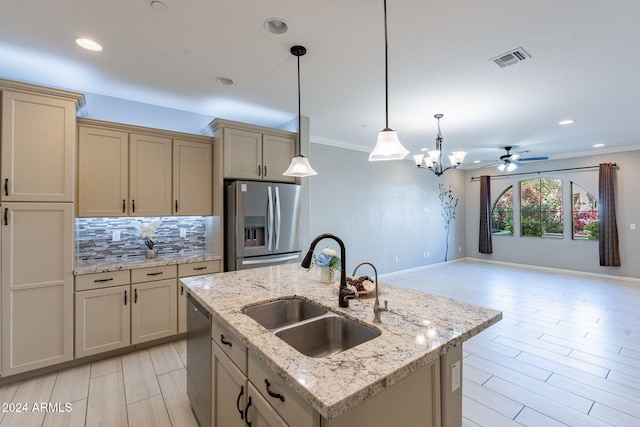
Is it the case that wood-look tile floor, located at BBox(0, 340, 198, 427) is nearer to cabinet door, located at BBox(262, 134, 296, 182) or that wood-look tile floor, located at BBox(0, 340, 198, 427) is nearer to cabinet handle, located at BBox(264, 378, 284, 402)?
cabinet handle, located at BBox(264, 378, 284, 402)

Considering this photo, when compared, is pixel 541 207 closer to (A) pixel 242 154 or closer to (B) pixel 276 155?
(B) pixel 276 155

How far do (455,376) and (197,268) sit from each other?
2801mm

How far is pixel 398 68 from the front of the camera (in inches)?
103

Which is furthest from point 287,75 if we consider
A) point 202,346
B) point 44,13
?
point 202,346

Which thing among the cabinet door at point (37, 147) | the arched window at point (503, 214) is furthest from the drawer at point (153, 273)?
the arched window at point (503, 214)

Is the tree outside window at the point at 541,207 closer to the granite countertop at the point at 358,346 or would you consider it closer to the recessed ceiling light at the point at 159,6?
the granite countertop at the point at 358,346

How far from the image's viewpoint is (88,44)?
2.26m

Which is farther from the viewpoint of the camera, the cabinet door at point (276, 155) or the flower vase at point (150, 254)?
the cabinet door at point (276, 155)

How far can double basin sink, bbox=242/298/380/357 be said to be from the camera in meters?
1.41

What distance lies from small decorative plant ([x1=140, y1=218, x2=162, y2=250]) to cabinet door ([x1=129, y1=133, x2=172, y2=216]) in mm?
174

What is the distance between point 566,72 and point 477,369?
2.88 m

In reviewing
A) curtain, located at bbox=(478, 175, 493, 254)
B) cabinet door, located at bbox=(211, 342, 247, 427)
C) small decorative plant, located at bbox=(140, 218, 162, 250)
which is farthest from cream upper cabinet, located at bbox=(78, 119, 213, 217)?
curtain, located at bbox=(478, 175, 493, 254)

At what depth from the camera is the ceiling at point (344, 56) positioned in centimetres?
188

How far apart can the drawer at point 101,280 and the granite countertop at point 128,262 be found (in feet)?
0.14
